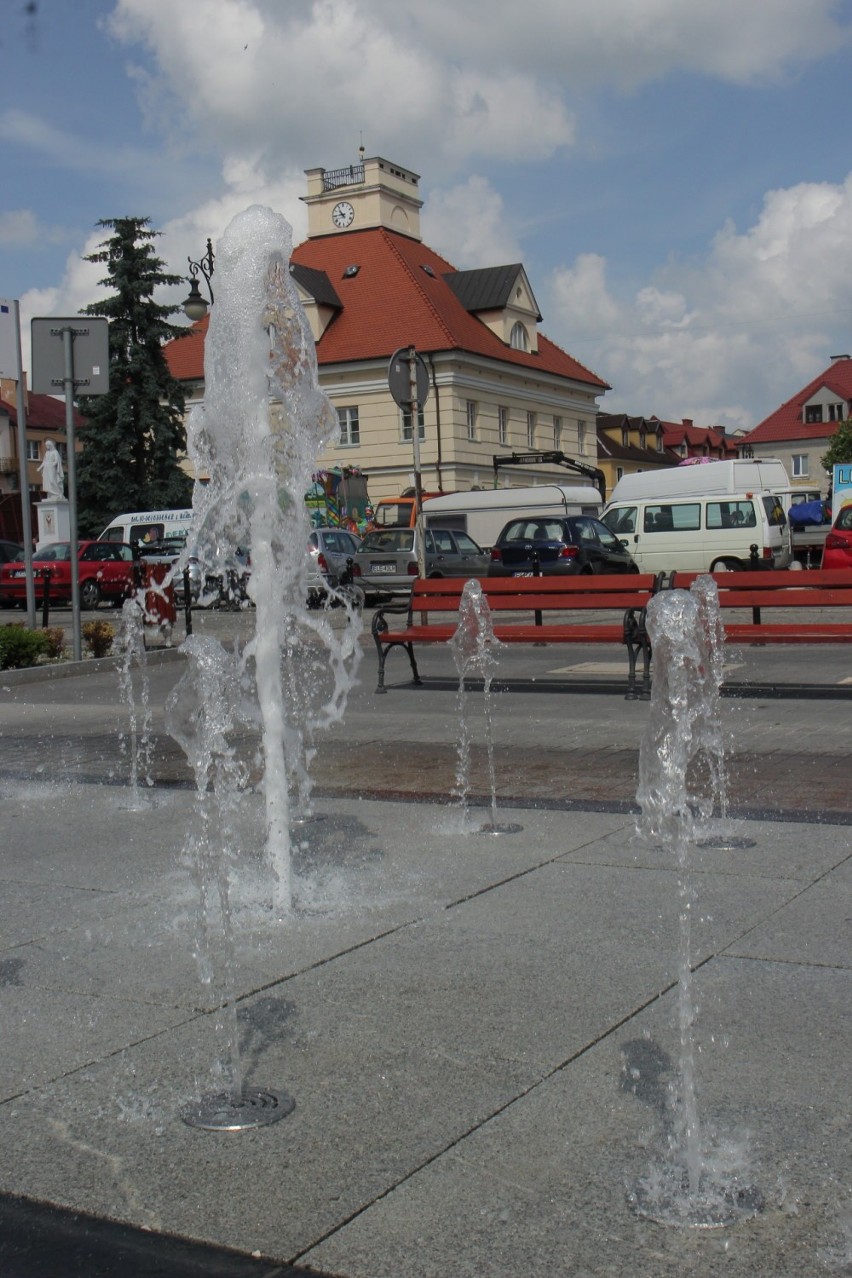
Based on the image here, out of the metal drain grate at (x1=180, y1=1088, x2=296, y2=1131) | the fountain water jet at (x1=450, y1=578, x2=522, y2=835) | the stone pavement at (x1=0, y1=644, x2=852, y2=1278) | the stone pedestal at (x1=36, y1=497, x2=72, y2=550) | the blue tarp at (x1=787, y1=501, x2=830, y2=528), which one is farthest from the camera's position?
the stone pedestal at (x1=36, y1=497, x2=72, y2=550)

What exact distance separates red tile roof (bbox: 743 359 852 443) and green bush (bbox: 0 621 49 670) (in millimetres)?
90331

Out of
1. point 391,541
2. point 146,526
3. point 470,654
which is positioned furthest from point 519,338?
point 470,654

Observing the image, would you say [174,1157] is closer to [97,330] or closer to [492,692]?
[492,692]

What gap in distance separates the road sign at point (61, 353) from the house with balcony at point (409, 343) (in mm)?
36256

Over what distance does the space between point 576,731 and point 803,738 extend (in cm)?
159

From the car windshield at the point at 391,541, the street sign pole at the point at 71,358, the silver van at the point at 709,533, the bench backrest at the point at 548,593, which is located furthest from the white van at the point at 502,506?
the bench backrest at the point at 548,593

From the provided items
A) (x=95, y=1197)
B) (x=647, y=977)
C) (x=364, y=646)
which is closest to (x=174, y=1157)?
(x=95, y=1197)

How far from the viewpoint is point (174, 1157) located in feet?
10.9

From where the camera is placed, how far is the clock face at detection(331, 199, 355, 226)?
5900cm

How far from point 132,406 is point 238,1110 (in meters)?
48.2

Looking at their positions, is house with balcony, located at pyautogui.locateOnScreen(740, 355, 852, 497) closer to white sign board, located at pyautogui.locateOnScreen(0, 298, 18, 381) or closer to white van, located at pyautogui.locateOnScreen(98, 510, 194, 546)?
white van, located at pyautogui.locateOnScreen(98, 510, 194, 546)

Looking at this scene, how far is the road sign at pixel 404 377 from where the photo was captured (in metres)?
17.0

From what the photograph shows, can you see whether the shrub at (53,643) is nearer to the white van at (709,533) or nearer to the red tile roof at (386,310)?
the white van at (709,533)

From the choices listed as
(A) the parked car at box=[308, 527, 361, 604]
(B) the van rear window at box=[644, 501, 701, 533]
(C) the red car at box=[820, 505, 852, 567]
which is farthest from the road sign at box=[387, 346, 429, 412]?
(B) the van rear window at box=[644, 501, 701, 533]
